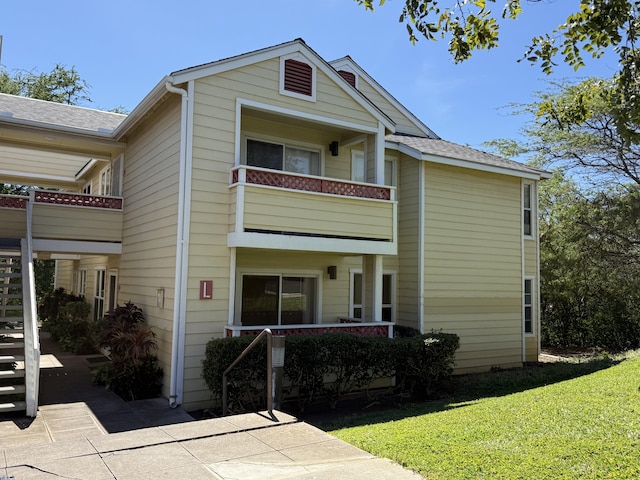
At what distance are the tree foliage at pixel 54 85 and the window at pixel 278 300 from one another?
86.3 ft

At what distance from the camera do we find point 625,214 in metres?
18.1

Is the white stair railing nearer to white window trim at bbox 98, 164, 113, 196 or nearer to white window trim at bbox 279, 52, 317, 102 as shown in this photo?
white window trim at bbox 98, 164, 113, 196

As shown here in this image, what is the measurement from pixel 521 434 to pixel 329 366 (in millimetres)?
4452

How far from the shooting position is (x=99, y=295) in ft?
51.2

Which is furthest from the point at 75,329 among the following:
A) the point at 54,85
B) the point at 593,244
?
the point at 54,85

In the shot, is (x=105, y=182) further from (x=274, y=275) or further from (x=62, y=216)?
(x=274, y=275)

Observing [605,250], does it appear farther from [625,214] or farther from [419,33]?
[419,33]

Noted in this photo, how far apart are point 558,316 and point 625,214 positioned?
460 cm

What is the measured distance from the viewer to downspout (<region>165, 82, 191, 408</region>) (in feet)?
29.1

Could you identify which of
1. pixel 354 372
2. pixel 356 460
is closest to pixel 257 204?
pixel 354 372

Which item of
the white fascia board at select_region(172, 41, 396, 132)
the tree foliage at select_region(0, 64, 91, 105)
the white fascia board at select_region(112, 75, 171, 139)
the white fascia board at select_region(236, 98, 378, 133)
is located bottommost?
the white fascia board at select_region(236, 98, 378, 133)

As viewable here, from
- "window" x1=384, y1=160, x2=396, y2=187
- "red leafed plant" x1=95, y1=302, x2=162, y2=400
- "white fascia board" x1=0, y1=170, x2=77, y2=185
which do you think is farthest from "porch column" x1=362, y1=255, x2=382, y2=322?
"white fascia board" x1=0, y1=170, x2=77, y2=185

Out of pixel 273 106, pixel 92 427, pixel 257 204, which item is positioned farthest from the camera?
pixel 273 106

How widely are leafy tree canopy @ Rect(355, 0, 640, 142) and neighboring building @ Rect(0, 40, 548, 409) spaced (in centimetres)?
504
